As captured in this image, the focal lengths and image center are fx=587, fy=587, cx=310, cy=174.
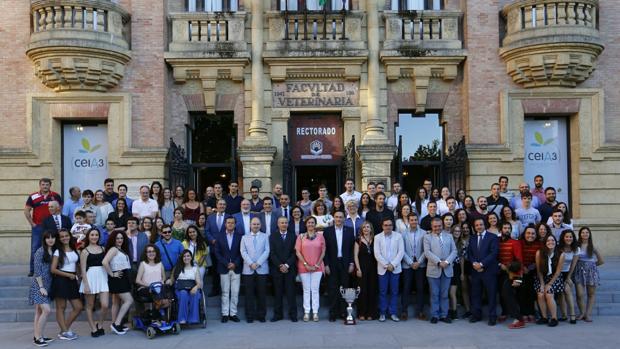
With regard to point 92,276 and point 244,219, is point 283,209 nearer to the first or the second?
point 244,219

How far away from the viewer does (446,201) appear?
11297mm

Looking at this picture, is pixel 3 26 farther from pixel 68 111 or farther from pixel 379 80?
pixel 379 80

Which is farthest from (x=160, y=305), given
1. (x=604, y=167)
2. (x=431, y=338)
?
(x=604, y=167)

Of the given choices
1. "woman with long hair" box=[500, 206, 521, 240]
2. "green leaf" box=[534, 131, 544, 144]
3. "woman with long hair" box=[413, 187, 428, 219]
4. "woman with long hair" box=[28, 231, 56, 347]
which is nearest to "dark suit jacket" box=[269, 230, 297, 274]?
"woman with long hair" box=[413, 187, 428, 219]

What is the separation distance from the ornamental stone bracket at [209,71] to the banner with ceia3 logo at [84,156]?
2.48 metres

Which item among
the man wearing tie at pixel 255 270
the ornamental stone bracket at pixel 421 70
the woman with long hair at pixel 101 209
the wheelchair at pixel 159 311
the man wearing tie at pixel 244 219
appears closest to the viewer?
the wheelchair at pixel 159 311

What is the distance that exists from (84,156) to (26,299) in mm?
5151

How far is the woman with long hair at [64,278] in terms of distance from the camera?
9.20 m

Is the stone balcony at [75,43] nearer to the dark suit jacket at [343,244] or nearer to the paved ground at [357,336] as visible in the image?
the paved ground at [357,336]

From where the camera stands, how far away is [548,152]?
15695 millimetres

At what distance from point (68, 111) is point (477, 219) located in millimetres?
10580

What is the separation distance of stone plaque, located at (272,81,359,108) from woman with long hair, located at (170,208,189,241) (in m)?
5.86

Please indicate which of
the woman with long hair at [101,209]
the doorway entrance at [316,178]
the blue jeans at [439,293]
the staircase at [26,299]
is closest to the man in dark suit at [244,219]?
the staircase at [26,299]

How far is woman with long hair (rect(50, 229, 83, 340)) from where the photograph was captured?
9.20 metres
